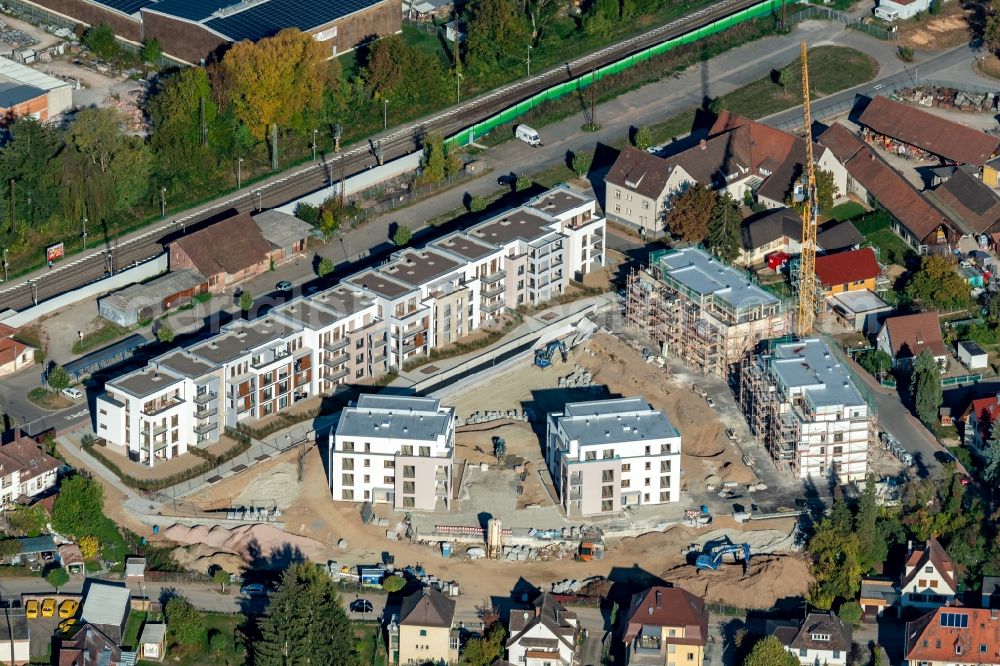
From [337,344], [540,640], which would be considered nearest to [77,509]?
[337,344]

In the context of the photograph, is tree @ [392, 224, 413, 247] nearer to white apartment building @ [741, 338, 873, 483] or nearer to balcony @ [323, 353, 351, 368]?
balcony @ [323, 353, 351, 368]

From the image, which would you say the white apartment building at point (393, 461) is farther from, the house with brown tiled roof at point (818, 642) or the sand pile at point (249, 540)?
the house with brown tiled roof at point (818, 642)

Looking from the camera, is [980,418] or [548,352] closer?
[980,418]

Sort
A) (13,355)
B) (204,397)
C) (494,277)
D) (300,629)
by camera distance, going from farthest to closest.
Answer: (494,277) < (13,355) < (204,397) < (300,629)

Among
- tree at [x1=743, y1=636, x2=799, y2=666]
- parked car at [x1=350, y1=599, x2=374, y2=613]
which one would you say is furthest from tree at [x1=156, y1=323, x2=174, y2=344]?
tree at [x1=743, y1=636, x2=799, y2=666]

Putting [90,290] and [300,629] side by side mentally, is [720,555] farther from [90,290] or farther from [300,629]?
[90,290]

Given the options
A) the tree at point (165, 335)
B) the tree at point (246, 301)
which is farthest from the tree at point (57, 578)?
the tree at point (246, 301)
